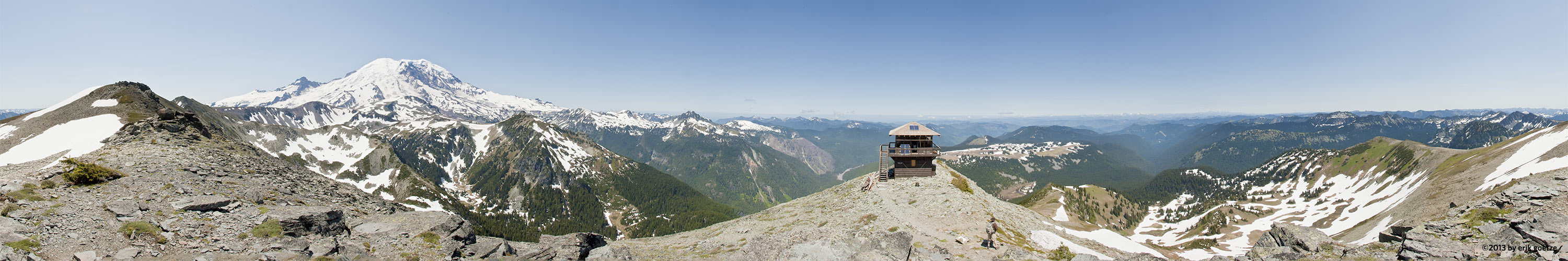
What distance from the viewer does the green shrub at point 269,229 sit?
13.9 metres

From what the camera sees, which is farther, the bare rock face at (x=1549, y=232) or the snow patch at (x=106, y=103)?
the snow patch at (x=106, y=103)

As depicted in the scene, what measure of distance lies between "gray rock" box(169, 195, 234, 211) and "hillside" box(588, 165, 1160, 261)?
12.1 meters

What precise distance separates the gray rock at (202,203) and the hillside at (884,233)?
1209 centimetres

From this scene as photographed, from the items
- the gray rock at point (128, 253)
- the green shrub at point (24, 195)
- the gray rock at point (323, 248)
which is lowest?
the gray rock at point (323, 248)

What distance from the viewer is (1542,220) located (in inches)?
597

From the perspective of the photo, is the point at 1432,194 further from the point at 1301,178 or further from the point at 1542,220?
the point at 1301,178

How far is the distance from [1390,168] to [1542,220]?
14821 cm

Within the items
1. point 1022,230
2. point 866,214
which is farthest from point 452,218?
point 1022,230

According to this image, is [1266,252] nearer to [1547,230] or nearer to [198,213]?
[1547,230]

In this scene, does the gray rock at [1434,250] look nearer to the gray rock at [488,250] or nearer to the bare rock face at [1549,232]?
the bare rock face at [1549,232]

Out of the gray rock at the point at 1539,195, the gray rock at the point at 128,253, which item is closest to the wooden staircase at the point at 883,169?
the gray rock at the point at 1539,195

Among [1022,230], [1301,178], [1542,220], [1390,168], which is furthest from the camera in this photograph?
[1301,178]

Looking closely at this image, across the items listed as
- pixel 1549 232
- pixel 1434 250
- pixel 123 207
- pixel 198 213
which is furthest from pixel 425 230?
pixel 1549 232

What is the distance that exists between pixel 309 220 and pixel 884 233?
836 inches
